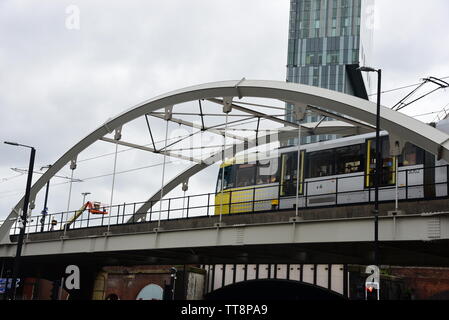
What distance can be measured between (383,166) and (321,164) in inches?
129

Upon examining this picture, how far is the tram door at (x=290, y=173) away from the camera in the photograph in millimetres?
28578

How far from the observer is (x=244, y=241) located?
2406cm

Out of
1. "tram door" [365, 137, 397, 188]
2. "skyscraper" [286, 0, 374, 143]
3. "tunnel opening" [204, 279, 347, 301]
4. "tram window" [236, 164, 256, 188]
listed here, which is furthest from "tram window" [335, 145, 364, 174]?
"skyscraper" [286, 0, 374, 143]

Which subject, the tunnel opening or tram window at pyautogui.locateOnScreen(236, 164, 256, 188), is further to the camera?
the tunnel opening

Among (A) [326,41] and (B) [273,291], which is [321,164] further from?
(A) [326,41]

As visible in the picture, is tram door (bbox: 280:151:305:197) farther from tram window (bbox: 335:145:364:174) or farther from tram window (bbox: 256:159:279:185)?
tram window (bbox: 335:145:364:174)

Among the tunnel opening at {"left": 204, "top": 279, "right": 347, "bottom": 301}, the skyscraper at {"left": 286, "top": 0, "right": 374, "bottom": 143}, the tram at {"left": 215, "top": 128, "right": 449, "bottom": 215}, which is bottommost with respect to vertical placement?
the tunnel opening at {"left": 204, "top": 279, "right": 347, "bottom": 301}

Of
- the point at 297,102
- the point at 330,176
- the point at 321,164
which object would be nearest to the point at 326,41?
the point at 321,164

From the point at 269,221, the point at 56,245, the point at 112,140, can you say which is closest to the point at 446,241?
the point at 269,221

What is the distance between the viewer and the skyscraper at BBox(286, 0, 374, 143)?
426 ft

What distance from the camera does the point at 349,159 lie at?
88.9ft

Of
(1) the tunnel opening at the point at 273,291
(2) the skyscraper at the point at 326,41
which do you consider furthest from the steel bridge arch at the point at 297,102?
(2) the skyscraper at the point at 326,41

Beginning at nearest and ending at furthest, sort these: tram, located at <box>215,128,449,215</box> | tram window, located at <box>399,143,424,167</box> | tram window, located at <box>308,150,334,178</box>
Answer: tram, located at <box>215,128,449,215</box> → tram window, located at <box>399,143,424,167</box> → tram window, located at <box>308,150,334,178</box>
